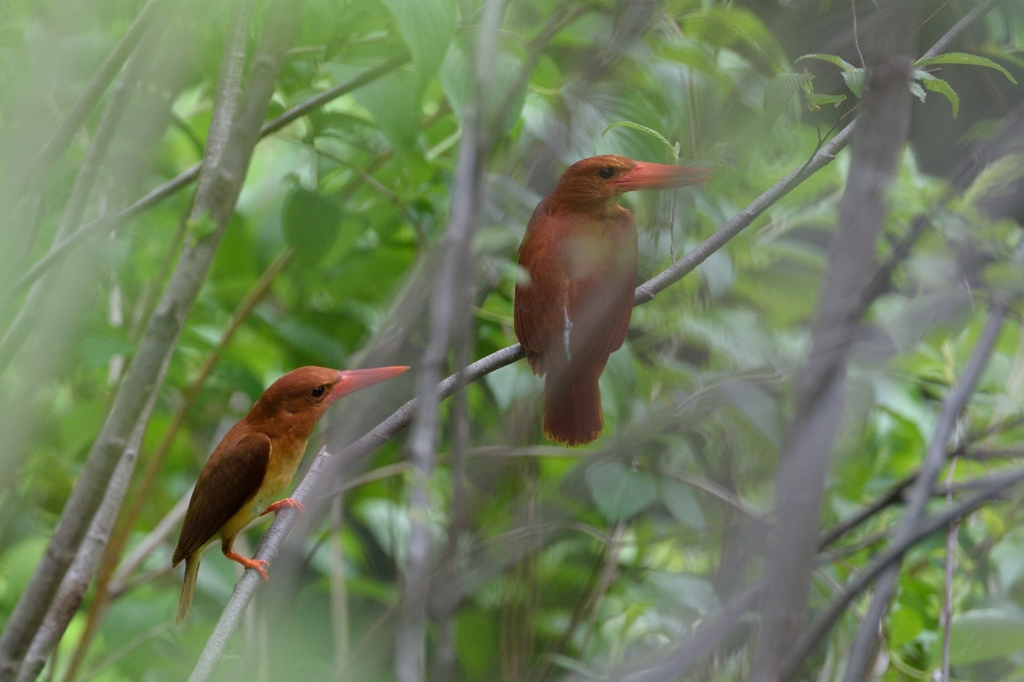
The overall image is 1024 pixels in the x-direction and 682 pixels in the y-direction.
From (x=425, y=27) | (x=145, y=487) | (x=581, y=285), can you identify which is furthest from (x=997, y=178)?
(x=145, y=487)

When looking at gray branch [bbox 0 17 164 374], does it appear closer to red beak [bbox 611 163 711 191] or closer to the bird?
the bird

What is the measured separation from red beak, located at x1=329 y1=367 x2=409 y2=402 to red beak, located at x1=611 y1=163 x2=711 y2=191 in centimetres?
43

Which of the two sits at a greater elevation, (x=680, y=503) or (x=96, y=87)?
(x=96, y=87)

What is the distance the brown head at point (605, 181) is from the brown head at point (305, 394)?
390 mm

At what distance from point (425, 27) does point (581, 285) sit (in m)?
0.52

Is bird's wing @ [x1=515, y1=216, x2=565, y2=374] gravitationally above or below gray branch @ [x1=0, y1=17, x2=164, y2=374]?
below

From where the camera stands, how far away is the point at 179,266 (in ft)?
5.15

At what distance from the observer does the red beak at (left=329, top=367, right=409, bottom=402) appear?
1.30 m

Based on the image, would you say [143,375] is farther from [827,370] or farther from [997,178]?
[997,178]

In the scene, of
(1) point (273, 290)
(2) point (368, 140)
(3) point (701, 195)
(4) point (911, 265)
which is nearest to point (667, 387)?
(3) point (701, 195)

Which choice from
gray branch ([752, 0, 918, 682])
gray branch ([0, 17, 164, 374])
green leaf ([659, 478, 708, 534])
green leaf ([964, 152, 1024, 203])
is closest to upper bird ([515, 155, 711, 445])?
gray branch ([752, 0, 918, 682])

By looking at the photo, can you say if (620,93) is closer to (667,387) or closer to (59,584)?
(667,387)

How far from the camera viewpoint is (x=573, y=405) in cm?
99

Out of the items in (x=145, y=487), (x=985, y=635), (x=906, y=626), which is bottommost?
(x=906, y=626)
